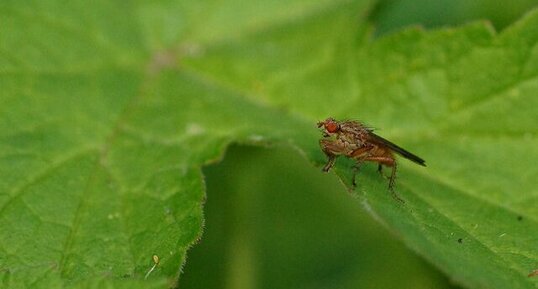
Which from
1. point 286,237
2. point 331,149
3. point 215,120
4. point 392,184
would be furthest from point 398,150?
point 286,237

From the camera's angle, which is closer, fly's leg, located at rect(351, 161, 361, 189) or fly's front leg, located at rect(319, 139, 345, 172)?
fly's leg, located at rect(351, 161, 361, 189)

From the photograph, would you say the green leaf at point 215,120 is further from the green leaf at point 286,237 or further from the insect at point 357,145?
the green leaf at point 286,237

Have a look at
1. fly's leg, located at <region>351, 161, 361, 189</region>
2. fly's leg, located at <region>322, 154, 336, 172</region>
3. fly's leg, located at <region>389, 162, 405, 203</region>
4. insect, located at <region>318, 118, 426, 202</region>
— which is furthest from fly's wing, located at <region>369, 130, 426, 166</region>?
fly's leg, located at <region>322, 154, 336, 172</region>

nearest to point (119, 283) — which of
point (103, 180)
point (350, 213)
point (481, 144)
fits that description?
point (103, 180)

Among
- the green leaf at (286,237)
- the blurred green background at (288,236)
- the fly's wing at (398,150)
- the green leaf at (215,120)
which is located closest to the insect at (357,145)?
the fly's wing at (398,150)

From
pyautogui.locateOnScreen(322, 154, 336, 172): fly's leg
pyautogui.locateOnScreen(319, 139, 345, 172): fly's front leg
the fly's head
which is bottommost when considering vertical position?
pyautogui.locateOnScreen(322, 154, 336, 172): fly's leg

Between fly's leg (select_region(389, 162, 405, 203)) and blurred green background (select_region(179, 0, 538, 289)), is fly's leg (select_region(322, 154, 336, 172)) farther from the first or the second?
blurred green background (select_region(179, 0, 538, 289))
